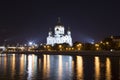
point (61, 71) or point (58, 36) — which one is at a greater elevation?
point (58, 36)

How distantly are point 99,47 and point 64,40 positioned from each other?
76882 millimetres

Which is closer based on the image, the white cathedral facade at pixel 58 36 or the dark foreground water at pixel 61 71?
the dark foreground water at pixel 61 71

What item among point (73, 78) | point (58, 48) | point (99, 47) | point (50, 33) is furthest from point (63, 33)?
point (73, 78)

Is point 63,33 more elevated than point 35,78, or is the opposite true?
point 63,33

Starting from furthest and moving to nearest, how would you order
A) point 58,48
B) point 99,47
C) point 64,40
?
point 64,40 < point 58,48 < point 99,47

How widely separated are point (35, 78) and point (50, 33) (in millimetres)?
168261

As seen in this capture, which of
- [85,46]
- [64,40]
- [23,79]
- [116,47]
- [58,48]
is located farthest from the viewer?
[64,40]

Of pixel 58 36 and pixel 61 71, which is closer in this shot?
pixel 61 71

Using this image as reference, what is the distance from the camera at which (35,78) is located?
29891 millimetres

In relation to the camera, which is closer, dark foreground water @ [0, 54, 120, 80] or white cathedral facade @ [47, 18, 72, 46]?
dark foreground water @ [0, 54, 120, 80]

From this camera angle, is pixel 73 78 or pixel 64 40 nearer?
pixel 73 78

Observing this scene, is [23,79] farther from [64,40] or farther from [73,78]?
[64,40]

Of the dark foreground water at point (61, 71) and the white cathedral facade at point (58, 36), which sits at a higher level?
the white cathedral facade at point (58, 36)

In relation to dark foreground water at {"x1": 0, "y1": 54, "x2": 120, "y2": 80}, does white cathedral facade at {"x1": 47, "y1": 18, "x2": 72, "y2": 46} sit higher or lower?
higher
